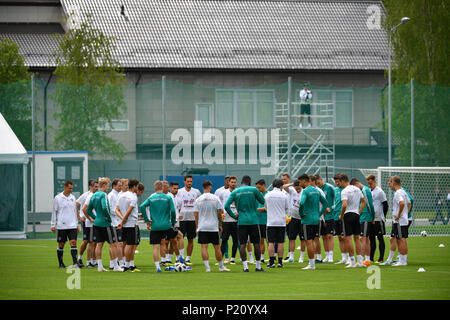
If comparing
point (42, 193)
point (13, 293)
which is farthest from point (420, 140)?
point (13, 293)

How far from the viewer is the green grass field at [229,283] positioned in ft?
49.3

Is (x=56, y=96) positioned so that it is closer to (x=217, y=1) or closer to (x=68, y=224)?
(x=68, y=224)

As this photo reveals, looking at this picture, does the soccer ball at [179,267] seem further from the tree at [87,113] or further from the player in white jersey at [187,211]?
the tree at [87,113]

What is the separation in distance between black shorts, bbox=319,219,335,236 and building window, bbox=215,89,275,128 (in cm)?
2241

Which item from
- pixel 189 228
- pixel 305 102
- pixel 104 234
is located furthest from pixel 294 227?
pixel 305 102

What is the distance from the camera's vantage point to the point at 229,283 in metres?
17.2

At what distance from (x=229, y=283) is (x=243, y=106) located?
1172 inches

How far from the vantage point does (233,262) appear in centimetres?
2223

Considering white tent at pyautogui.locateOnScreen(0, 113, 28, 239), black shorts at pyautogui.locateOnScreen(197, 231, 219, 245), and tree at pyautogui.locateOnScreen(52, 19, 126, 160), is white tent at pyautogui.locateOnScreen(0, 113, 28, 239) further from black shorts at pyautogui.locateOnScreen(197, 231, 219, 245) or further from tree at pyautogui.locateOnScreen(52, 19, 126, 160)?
black shorts at pyautogui.locateOnScreen(197, 231, 219, 245)

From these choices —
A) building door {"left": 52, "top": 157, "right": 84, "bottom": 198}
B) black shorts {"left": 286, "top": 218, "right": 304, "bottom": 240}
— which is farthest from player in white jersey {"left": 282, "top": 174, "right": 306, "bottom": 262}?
building door {"left": 52, "top": 157, "right": 84, "bottom": 198}

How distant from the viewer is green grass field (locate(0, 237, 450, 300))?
1504cm

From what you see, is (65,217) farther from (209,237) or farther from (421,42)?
(421,42)

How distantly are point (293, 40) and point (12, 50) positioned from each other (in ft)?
57.8

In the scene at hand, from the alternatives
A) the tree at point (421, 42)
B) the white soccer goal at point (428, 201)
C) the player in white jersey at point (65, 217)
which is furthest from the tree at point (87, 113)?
the player in white jersey at point (65, 217)
